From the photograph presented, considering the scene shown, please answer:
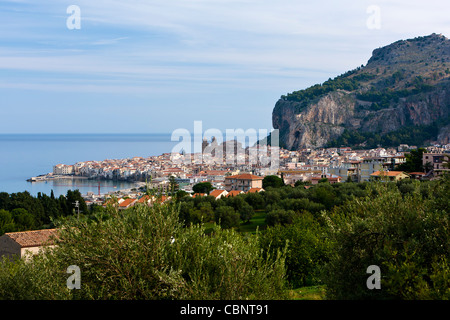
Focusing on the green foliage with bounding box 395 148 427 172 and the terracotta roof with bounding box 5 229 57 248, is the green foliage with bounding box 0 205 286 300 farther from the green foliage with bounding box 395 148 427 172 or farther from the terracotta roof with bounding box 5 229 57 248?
the green foliage with bounding box 395 148 427 172

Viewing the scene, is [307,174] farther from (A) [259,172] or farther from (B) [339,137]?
(B) [339,137]

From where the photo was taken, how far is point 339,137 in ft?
363

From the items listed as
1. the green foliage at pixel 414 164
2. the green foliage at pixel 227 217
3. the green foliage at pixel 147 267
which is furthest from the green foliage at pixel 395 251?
the green foliage at pixel 414 164

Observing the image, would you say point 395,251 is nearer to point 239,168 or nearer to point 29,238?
point 29,238

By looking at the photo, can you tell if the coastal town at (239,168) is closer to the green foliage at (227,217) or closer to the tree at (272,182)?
the tree at (272,182)

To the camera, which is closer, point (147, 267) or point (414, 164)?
point (147, 267)

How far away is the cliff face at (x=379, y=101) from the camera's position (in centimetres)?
10569

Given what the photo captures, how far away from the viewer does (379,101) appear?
11425 cm

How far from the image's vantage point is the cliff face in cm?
10569

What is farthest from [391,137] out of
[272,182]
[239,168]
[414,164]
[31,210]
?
[31,210]

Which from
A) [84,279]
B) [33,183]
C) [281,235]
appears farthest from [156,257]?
[33,183]

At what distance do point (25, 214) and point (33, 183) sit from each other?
2379 inches

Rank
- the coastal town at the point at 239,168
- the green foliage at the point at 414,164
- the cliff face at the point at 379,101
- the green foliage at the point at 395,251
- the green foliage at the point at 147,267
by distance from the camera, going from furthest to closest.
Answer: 1. the cliff face at the point at 379,101
2. the coastal town at the point at 239,168
3. the green foliage at the point at 414,164
4. the green foliage at the point at 147,267
5. the green foliage at the point at 395,251

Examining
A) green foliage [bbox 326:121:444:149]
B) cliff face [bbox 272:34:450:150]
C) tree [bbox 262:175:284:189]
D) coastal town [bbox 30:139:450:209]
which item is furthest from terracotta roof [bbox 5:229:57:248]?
cliff face [bbox 272:34:450:150]
